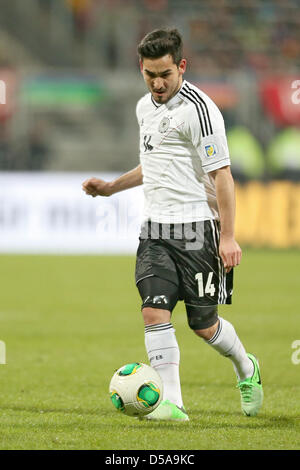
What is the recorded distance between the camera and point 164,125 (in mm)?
4914

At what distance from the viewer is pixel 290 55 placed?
23562mm

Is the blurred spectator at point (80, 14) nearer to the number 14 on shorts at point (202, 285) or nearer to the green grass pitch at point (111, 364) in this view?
the green grass pitch at point (111, 364)

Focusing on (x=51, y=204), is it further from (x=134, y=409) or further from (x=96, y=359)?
(x=134, y=409)

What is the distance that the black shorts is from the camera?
4.89 m

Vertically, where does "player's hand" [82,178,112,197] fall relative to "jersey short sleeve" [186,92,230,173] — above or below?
below

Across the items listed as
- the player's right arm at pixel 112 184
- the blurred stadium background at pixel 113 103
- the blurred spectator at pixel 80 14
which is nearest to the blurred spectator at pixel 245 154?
the blurred stadium background at pixel 113 103

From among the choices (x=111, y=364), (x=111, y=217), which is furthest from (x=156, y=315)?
(x=111, y=217)

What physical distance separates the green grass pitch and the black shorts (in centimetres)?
68

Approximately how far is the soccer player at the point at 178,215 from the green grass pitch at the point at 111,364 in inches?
15.4

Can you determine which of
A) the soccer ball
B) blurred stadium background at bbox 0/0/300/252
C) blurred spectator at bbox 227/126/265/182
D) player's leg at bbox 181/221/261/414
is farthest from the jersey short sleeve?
blurred spectator at bbox 227/126/265/182

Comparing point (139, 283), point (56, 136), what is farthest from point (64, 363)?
point (56, 136)

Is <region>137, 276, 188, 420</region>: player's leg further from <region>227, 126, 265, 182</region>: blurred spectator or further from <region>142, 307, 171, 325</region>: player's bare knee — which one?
<region>227, 126, 265, 182</region>: blurred spectator

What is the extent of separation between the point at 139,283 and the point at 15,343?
3346mm

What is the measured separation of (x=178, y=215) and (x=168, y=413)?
105 cm
